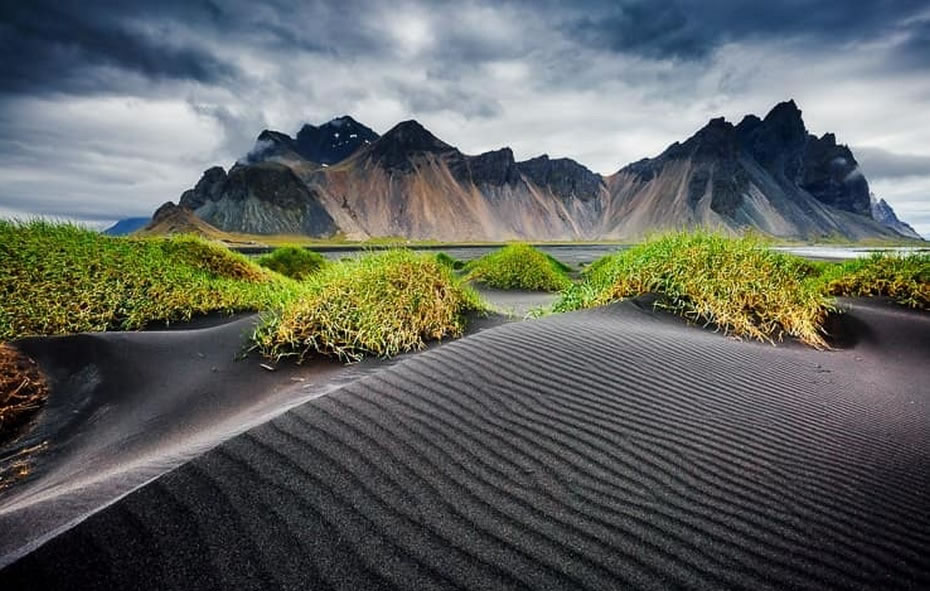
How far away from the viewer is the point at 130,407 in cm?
375

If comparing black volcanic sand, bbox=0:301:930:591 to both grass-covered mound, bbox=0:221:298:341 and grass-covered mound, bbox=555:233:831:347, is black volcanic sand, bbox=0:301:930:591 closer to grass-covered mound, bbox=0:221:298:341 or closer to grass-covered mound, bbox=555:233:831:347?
grass-covered mound, bbox=555:233:831:347

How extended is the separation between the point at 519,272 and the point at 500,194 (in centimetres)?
17131

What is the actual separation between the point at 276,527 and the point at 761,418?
2.75 meters

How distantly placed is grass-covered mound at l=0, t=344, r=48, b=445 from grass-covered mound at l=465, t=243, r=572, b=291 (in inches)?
375

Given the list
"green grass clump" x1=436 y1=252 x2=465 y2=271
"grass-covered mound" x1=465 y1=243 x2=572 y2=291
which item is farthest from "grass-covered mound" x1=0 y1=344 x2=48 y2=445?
"grass-covered mound" x1=465 y1=243 x2=572 y2=291

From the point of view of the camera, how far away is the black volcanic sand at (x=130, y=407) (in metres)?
1.98

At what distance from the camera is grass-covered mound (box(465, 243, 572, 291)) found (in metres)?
12.9

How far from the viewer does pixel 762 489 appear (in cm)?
206

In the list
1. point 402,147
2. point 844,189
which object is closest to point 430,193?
point 402,147

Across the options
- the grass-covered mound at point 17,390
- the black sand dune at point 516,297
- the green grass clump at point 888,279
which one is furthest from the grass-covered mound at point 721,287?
the grass-covered mound at point 17,390

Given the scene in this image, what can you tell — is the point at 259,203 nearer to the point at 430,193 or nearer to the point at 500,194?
the point at 430,193

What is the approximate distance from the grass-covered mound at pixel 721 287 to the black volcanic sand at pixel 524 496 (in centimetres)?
247

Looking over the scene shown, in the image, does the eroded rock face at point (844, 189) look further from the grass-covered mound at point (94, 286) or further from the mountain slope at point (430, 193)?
the grass-covered mound at point (94, 286)

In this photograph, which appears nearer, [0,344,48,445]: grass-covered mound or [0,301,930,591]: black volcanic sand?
[0,301,930,591]: black volcanic sand
